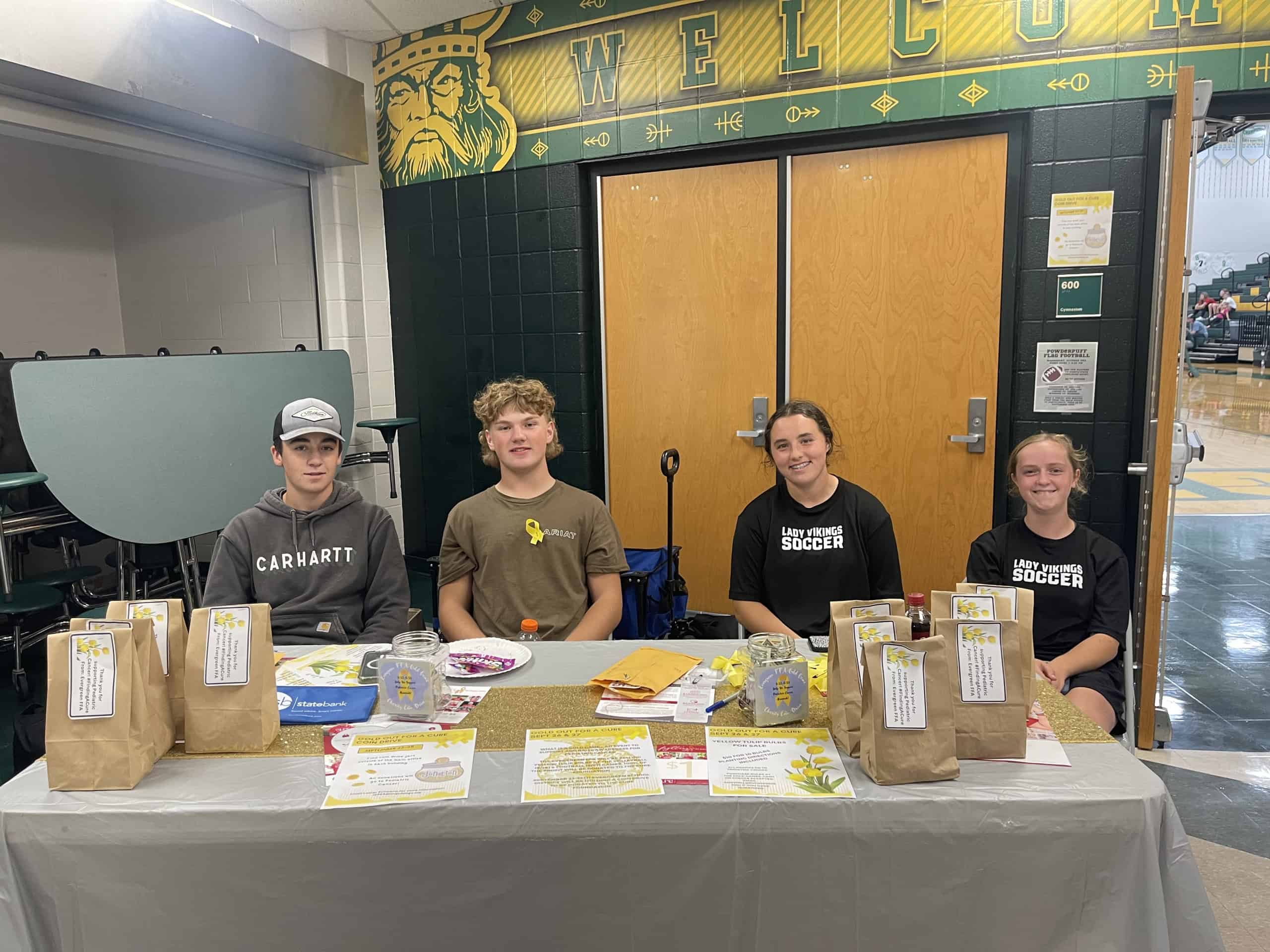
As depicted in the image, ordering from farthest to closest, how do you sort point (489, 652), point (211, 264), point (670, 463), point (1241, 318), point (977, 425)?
point (1241, 318) < point (211, 264) < point (977, 425) < point (670, 463) < point (489, 652)

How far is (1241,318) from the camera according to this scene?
15.9 metres

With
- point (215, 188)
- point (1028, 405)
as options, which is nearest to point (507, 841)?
point (1028, 405)

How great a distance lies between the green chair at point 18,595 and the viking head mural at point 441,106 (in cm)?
221

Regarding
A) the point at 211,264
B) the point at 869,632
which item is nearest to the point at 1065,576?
the point at 869,632

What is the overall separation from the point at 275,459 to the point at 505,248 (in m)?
2.30

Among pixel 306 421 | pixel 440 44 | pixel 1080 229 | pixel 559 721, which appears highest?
pixel 440 44

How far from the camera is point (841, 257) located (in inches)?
137

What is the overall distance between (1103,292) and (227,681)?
9.80 ft

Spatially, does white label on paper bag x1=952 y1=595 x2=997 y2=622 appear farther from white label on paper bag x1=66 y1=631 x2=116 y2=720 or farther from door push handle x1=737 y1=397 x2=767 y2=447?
door push handle x1=737 y1=397 x2=767 y2=447

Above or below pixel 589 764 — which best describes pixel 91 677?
above

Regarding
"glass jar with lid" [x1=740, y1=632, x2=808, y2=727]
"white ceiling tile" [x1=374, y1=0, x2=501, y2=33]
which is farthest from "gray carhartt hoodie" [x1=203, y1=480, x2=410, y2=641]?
"white ceiling tile" [x1=374, y1=0, x2=501, y2=33]

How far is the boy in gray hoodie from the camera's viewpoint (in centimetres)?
201

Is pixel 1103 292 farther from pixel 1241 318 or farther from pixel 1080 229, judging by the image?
pixel 1241 318

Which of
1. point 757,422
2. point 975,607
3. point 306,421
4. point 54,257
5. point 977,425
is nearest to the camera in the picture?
point 975,607
